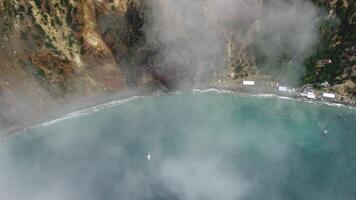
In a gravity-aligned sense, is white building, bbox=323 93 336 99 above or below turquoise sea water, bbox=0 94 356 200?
above

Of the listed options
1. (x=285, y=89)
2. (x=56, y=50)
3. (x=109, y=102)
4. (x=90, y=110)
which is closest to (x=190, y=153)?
(x=109, y=102)

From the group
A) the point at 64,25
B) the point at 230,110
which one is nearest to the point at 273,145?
the point at 230,110

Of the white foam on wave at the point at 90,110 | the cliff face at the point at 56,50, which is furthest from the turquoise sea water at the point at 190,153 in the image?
the cliff face at the point at 56,50

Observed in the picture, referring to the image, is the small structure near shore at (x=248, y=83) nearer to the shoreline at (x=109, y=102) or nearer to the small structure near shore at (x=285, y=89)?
the shoreline at (x=109, y=102)

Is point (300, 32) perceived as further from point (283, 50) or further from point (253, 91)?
point (253, 91)

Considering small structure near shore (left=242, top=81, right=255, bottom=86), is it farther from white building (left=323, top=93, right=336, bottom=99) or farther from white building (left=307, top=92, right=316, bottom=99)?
white building (left=323, top=93, right=336, bottom=99)

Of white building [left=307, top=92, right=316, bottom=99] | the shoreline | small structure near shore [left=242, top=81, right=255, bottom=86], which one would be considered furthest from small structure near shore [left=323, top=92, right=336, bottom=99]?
small structure near shore [left=242, top=81, right=255, bottom=86]
